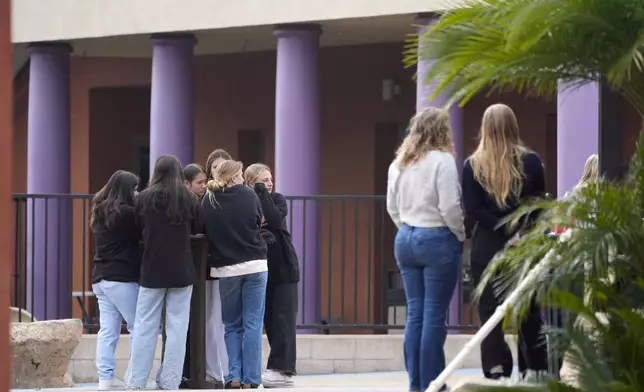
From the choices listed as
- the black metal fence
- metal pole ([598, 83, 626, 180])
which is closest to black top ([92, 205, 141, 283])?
the black metal fence

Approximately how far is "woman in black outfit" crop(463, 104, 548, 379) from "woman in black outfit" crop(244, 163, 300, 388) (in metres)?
2.62

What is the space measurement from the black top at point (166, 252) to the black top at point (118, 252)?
1.25 feet

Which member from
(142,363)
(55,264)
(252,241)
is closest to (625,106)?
(252,241)

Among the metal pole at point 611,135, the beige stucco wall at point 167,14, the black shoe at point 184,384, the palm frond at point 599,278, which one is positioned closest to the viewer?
the palm frond at point 599,278

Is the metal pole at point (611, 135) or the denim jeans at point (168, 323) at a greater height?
the metal pole at point (611, 135)

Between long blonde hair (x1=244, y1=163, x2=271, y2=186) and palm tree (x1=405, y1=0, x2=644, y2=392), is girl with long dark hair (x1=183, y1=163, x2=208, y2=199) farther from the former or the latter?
palm tree (x1=405, y1=0, x2=644, y2=392)

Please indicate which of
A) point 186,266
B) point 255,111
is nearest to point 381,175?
point 255,111

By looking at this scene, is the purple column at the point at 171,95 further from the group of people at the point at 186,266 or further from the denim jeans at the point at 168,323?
the denim jeans at the point at 168,323

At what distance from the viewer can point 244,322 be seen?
34.1ft

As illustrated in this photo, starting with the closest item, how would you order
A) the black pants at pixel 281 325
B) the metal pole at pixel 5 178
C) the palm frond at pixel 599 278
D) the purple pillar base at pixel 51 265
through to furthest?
the metal pole at pixel 5 178, the palm frond at pixel 599 278, the black pants at pixel 281 325, the purple pillar base at pixel 51 265

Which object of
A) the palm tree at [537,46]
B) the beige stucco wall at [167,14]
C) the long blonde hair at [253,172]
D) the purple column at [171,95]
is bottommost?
the long blonde hair at [253,172]

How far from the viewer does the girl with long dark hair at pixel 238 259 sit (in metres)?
10.2

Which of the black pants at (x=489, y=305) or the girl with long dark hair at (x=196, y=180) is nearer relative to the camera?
the black pants at (x=489, y=305)

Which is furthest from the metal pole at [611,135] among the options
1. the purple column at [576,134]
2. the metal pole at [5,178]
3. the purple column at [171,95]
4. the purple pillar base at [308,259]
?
the purple column at [171,95]
